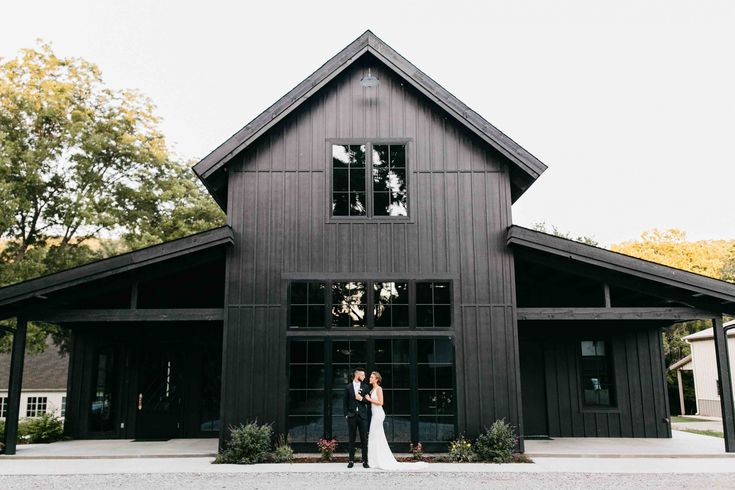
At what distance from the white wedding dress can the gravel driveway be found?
1.39 feet

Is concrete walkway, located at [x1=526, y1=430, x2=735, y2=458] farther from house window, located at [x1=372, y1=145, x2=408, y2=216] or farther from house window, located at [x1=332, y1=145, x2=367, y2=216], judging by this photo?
house window, located at [x1=332, y1=145, x2=367, y2=216]

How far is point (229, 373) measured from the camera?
1040cm

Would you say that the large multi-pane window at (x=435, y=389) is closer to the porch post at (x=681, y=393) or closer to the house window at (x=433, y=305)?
the house window at (x=433, y=305)

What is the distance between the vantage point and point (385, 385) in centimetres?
1040

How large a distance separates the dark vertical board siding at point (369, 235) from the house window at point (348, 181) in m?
0.18

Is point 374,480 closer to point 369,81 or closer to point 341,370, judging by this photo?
point 341,370

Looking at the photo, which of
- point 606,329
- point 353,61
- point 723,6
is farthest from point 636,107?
point 353,61

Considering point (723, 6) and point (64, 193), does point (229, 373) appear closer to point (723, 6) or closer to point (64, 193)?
point (64, 193)

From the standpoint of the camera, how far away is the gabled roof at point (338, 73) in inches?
427

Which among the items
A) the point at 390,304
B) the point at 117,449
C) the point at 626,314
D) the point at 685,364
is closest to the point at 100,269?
the point at 117,449

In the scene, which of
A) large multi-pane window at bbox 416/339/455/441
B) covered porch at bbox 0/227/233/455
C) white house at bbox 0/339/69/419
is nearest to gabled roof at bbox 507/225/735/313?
large multi-pane window at bbox 416/339/455/441

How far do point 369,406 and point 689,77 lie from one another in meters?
32.5

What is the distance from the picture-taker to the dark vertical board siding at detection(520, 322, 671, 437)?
1268cm

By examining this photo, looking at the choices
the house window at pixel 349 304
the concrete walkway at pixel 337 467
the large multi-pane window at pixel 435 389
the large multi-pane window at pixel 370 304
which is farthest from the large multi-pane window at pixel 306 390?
the large multi-pane window at pixel 435 389
